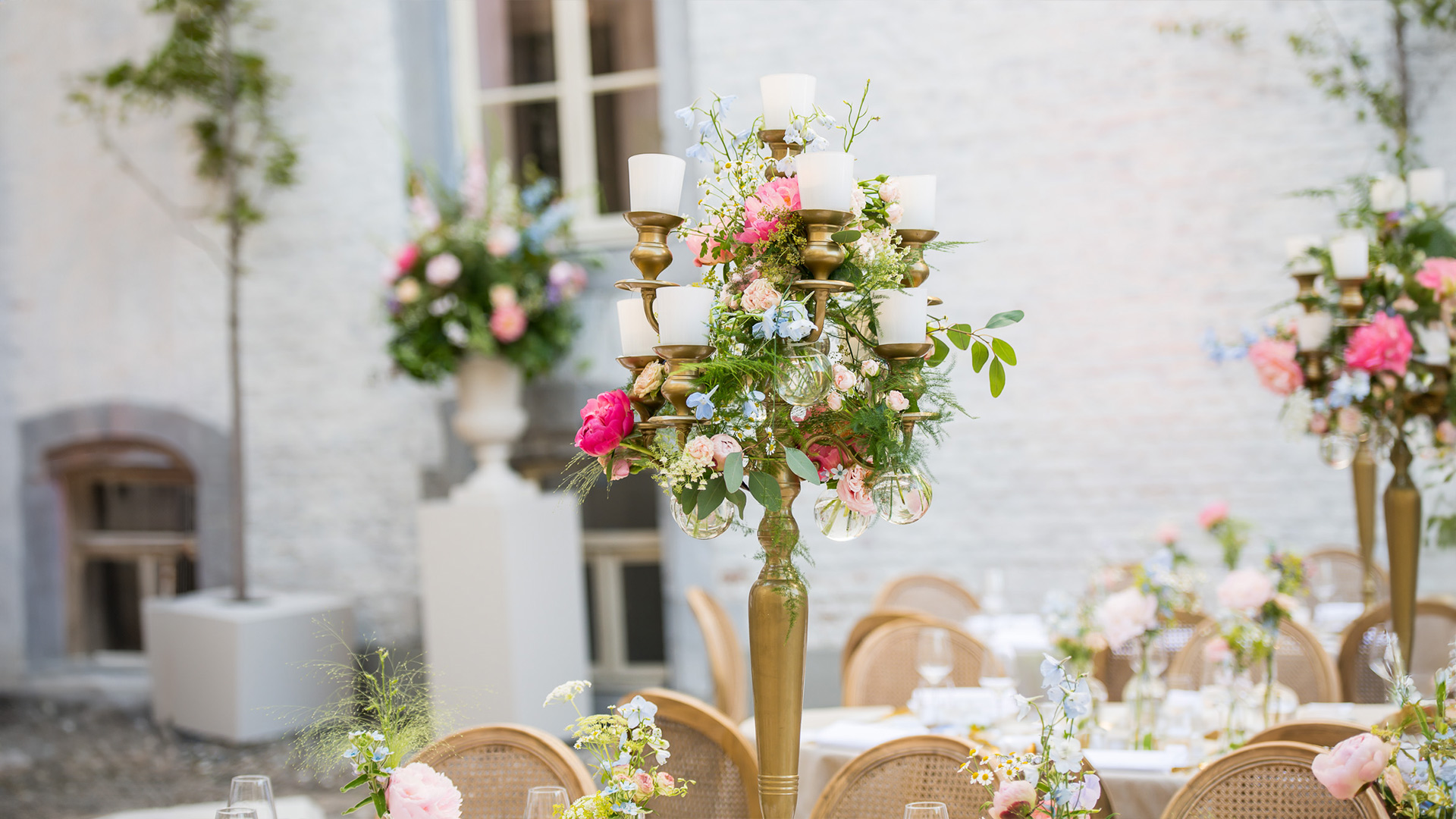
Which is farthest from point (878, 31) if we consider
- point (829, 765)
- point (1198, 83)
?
point (829, 765)

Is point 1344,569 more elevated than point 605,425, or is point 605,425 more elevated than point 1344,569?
point 605,425

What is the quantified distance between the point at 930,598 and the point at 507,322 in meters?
1.98

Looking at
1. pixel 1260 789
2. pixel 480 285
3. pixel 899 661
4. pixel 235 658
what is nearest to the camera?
pixel 1260 789

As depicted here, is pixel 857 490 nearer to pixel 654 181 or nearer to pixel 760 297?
pixel 760 297

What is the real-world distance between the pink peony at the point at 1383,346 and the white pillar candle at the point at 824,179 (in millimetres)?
1820

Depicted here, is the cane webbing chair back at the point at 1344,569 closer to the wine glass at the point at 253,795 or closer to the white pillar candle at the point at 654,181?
the white pillar candle at the point at 654,181

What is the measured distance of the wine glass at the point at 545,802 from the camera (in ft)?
4.98

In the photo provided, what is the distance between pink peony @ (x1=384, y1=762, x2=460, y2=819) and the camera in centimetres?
151

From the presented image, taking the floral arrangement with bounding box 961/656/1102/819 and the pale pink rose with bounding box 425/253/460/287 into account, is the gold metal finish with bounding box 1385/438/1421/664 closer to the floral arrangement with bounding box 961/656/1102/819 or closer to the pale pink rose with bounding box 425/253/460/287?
the floral arrangement with bounding box 961/656/1102/819

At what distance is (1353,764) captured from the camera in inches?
59.1

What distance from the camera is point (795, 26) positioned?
504 cm

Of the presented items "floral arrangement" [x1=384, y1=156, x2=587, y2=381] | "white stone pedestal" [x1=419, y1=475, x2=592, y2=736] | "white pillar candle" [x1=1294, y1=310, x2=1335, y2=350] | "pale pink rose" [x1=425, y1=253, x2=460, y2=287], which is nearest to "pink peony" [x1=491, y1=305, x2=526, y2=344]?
"floral arrangement" [x1=384, y1=156, x2=587, y2=381]

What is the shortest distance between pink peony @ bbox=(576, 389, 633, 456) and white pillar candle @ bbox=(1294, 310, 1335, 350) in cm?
208

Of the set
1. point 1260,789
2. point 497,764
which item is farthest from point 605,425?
point 1260,789
